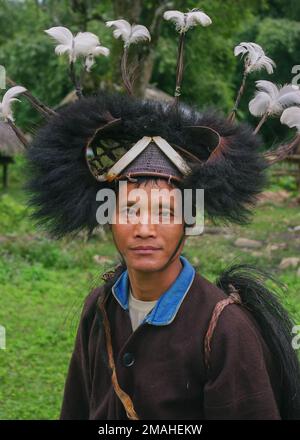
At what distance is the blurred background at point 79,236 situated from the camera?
4.93m

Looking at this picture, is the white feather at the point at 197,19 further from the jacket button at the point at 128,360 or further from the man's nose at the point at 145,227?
the jacket button at the point at 128,360

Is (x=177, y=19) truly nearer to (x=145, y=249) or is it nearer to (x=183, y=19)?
(x=183, y=19)

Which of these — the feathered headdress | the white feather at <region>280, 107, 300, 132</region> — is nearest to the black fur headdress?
the feathered headdress

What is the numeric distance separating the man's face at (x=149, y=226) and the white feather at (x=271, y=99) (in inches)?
17.6

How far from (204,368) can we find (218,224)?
1.69ft

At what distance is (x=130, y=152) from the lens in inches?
88.6

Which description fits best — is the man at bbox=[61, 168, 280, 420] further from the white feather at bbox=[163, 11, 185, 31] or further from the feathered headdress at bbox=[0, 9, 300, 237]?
the white feather at bbox=[163, 11, 185, 31]

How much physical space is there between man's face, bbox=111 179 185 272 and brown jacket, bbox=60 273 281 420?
0.15m

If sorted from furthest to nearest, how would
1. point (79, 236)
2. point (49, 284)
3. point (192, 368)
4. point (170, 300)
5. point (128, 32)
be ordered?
point (49, 284) < point (79, 236) < point (128, 32) < point (170, 300) < point (192, 368)

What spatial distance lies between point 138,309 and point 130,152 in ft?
1.52

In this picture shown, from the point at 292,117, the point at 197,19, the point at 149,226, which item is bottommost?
the point at 149,226

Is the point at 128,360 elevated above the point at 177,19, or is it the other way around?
the point at 177,19

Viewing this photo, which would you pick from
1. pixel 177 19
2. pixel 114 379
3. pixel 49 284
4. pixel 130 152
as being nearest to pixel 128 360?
pixel 114 379

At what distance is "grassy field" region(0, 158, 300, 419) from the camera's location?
5066 mm
